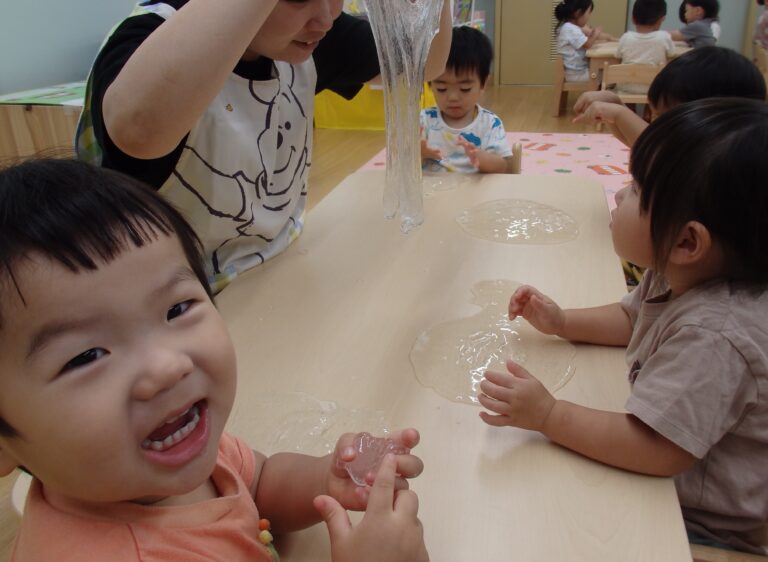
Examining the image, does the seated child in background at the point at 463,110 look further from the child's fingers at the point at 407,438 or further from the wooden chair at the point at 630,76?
the wooden chair at the point at 630,76

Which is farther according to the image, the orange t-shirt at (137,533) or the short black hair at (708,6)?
the short black hair at (708,6)

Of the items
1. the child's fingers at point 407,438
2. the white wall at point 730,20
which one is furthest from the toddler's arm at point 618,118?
the white wall at point 730,20

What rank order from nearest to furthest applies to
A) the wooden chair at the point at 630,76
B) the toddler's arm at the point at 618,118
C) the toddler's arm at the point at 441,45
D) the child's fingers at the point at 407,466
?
Result: the child's fingers at the point at 407,466 → the toddler's arm at the point at 441,45 → the toddler's arm at the point at 618,118 → the wooden chair at the point at 630,76

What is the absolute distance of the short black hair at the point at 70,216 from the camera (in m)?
0.34

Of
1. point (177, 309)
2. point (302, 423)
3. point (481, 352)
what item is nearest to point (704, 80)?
point (481, 352)

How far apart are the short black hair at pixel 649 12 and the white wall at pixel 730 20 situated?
1055 millimetres

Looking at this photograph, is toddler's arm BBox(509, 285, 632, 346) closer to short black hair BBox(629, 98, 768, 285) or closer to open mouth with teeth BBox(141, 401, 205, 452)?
short black hair BBox(629, 98, 768, 285)

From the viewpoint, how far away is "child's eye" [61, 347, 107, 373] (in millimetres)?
328

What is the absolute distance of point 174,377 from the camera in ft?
1.12

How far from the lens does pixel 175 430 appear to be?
37 cm

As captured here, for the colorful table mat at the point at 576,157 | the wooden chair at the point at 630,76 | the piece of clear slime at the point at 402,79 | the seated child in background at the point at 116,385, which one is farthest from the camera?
the wooden chair at the point at 630,76

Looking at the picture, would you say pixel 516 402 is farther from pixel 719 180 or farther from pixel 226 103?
pixel 226 103

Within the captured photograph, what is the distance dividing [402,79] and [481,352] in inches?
13.0

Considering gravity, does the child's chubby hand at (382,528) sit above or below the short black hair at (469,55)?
below
